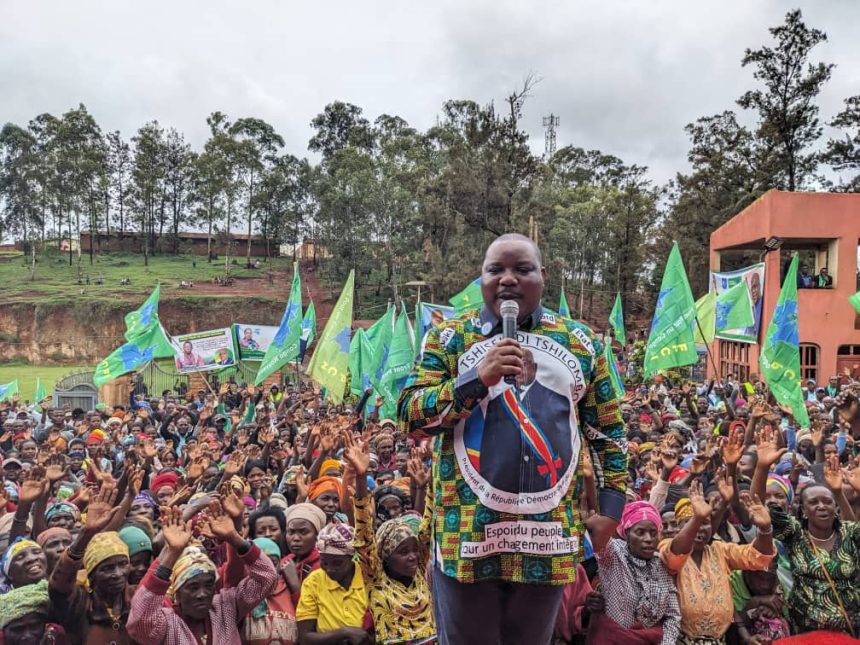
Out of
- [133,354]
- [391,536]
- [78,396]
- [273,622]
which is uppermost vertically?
[133,354]

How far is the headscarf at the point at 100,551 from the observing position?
3.23 m

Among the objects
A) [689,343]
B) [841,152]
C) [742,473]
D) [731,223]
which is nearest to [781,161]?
[841,152]

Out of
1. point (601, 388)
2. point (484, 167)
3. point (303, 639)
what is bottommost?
point (303, 639)

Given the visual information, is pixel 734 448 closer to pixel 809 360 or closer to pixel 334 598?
pixel 334 598

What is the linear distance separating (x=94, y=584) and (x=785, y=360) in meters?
8.11

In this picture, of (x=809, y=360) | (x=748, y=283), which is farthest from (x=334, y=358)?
(x=809, y=360)

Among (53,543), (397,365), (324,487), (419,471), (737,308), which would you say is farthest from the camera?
(737,308)

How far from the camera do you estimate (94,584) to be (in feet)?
10.7

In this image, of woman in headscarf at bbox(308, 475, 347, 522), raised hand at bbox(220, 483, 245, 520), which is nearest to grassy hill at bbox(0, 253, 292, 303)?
woman in headscarf at bbox(308, 475, 347, 522)

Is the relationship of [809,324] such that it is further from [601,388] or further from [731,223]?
[601,388]

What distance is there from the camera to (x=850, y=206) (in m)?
20.6

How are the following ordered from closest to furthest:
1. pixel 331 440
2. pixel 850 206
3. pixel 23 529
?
pixel 23 529, pixel 331 440, pixel 850 206

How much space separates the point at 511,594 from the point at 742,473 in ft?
14.2

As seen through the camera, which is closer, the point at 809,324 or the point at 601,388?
the point at 601,388
